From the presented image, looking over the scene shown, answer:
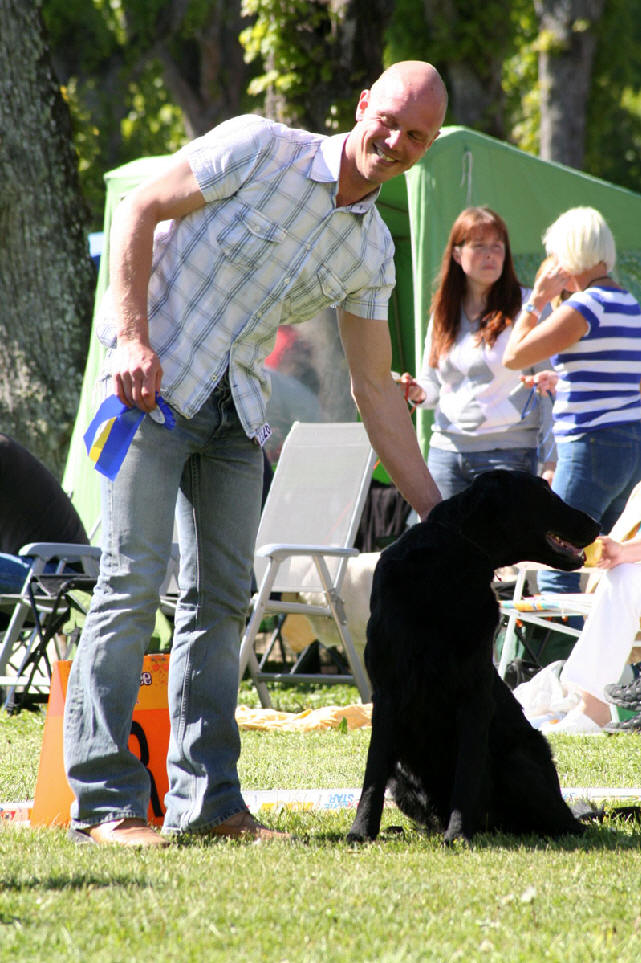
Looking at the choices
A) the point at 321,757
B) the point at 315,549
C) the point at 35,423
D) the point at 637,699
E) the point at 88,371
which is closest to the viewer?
the point at 321,757

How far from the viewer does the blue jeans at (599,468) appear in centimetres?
503

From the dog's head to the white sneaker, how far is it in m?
2.03

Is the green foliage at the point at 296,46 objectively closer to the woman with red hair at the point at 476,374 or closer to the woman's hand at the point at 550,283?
the woman with red hair at the point at 476,374

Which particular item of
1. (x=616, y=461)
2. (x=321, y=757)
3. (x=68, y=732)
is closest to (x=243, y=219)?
(x=68, y=732)

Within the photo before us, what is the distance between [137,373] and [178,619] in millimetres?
693

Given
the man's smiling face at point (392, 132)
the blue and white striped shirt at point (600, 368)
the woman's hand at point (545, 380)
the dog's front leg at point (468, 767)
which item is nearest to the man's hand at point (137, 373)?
the man's smiling face at point (392, 132)

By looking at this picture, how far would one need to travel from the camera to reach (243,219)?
278cm

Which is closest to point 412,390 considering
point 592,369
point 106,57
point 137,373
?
point 592,369

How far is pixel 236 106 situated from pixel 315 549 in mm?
15078

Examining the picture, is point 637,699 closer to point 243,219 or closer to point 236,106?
point 243,219

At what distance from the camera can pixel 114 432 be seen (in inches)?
107

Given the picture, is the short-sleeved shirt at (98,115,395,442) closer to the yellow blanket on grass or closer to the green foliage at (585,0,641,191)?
the yellow blanket on grass

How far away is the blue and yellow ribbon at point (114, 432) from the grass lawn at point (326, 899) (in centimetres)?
82

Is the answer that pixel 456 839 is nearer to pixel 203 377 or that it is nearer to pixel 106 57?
pixel 203 377
